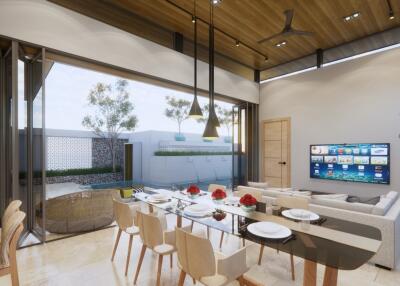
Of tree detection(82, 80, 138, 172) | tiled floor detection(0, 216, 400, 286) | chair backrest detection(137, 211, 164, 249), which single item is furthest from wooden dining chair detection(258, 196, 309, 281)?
Answer: tree detection(82, 80, 138, 172)

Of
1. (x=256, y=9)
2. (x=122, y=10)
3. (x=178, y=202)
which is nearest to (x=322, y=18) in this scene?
(x=256, y=9)

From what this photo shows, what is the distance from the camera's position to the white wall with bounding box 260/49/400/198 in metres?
4.71

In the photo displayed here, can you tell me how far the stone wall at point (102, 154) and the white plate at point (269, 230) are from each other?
8.06 metres

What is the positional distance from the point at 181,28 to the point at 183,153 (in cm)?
501

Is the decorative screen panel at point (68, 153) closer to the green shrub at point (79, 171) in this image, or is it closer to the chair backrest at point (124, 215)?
the green shrub at point (79, 171)

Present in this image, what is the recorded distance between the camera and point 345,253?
4.73 ft

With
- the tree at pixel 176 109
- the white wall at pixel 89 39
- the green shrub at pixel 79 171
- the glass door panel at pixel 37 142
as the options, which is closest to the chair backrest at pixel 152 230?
the glass door panel at pixel 37 142

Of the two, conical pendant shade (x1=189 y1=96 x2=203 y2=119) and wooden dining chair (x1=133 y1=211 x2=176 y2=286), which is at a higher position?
conical pendant shade (x1=189 y1=96 x2=203 y2=119)

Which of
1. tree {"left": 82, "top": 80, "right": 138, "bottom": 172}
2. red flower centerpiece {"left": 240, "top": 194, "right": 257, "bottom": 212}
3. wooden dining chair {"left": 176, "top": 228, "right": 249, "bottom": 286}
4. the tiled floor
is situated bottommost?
the tiled floor

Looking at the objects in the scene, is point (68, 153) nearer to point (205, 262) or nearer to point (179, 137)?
point (179, 137)

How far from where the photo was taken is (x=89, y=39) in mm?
3545

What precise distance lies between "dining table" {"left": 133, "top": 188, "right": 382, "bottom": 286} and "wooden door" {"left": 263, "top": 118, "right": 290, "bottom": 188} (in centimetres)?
419

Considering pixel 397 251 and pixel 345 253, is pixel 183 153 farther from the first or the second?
pixel 345 253

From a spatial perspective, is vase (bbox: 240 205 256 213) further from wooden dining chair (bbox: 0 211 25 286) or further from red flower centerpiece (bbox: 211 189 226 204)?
wooden dining chair (bbox: 0 211 25 286)
